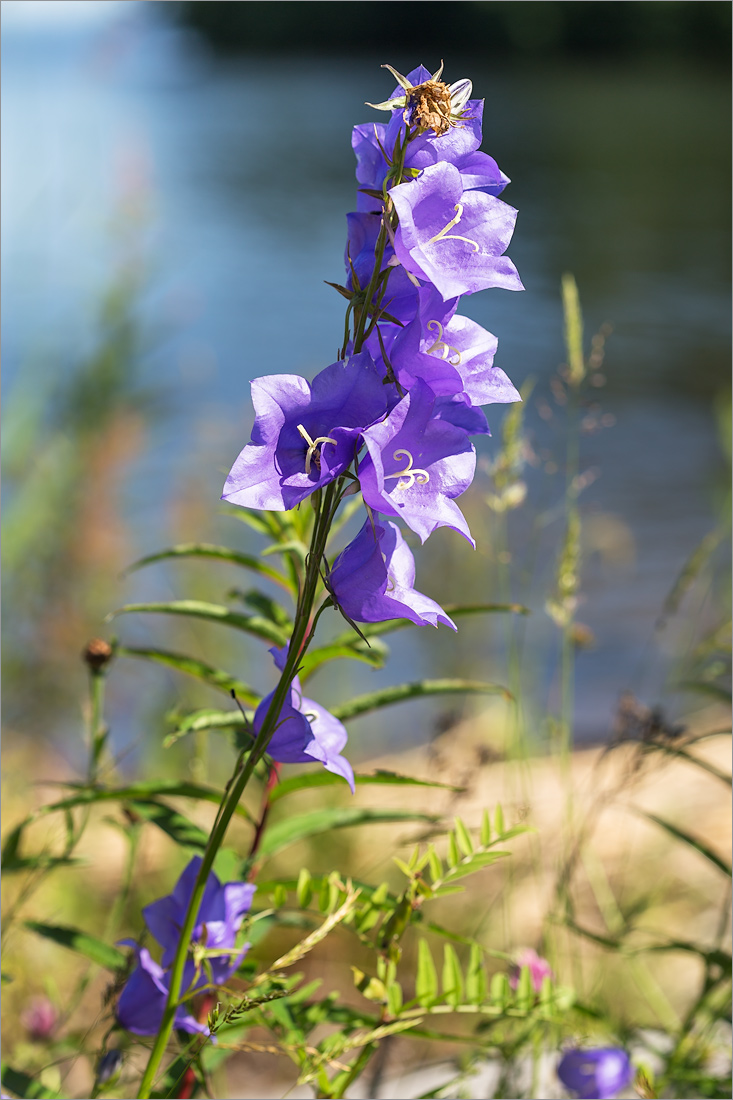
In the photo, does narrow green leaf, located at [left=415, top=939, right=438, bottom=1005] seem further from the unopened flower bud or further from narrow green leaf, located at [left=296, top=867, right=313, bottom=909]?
the unopened flower bud

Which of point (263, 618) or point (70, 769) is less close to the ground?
point (263, 618)

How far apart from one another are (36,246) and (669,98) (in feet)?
62.2

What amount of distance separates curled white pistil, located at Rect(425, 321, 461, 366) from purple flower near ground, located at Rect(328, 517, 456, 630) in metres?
0.10

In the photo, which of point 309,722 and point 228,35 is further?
point 228,35

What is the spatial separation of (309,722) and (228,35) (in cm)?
2541

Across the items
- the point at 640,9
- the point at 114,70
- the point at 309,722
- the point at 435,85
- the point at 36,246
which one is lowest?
the point at 309,722

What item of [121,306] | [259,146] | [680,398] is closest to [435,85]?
[121,306]

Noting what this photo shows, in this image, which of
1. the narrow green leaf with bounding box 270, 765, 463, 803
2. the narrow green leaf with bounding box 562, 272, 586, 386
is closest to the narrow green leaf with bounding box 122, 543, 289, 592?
the narrow green leaf with bounding box 270, 765, 463, 803

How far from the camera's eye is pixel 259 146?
14.5 meters

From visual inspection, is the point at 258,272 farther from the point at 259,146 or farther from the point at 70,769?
the point at 259,146

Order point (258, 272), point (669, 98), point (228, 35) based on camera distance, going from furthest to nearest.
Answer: point (228, 35) → point (669, 98) → point (258, 272)

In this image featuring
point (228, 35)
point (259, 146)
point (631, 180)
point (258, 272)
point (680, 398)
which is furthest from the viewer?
point (228, 35)

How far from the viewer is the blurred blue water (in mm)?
2527

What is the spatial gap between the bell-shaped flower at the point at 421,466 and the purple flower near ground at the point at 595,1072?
0.65 metres
